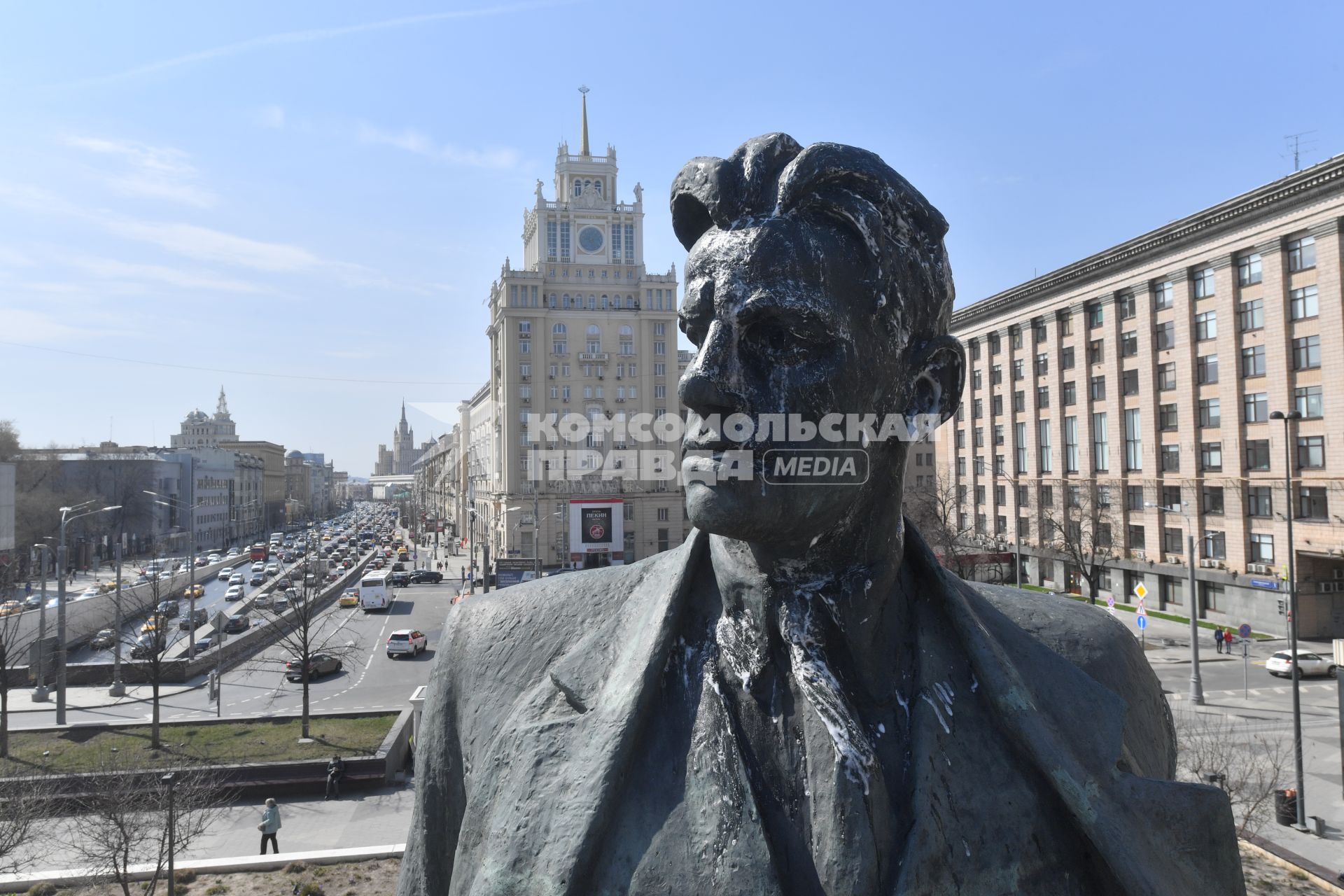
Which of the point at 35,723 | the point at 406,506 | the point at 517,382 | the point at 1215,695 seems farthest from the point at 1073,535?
the point at 406,506

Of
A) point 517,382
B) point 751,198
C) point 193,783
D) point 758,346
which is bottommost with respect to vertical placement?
point 193,783

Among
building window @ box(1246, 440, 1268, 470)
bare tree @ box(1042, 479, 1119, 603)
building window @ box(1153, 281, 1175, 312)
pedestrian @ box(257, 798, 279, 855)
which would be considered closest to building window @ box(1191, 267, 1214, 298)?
building window @ box(1153, 281, 1175, 312)

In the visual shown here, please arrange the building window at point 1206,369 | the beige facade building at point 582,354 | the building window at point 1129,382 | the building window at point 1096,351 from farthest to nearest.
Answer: the beige facade building at point 582,354, the building window at point 1096,351, the building window at point 1129,382, the building window at point 1206,369

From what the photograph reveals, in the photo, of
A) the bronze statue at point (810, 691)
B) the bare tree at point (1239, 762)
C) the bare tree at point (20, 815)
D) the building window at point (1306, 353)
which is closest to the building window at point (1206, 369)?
the building window at point (1306, 353)

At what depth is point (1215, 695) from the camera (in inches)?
1041

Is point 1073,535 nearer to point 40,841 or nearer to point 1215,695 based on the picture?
point 1215,695

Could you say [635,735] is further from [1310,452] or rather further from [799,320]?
[1310,452]

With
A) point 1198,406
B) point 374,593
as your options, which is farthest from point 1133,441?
point 374,593

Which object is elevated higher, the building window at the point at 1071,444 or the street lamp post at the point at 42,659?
the building window at the point at 1071,444

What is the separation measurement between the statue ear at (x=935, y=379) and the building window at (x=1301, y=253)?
40.3 meters

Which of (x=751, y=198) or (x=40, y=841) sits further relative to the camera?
(x=40, y=841)

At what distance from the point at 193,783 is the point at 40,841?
12.4ft

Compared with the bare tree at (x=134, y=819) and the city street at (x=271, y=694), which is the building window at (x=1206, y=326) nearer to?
the city street at (x=271, y=694)

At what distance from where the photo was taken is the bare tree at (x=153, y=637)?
2247cm
